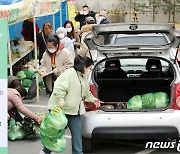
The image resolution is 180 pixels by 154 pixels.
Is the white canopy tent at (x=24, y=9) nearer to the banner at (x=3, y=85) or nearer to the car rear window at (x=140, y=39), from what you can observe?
the car rear window at (x=140, y=39)

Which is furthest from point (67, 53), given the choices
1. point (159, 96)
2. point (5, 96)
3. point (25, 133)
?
point (5, 96)

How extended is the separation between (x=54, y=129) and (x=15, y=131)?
5.72ft

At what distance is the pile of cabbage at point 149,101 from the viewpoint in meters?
6.62

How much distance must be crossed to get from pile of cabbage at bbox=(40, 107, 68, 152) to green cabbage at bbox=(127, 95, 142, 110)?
3.81 ft

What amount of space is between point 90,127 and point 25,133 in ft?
5.06

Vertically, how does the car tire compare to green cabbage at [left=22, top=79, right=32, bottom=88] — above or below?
above

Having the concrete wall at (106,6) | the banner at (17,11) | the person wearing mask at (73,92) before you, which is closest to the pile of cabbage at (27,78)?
the banner at (17,11)

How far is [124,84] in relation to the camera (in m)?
7.41

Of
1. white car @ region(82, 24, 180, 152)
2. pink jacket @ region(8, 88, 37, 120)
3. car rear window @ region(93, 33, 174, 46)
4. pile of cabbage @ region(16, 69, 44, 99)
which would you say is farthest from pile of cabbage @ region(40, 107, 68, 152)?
pile of cabbage @ region(16, 69, 44, 99)

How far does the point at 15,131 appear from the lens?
293 inches

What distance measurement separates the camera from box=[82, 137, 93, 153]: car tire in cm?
666

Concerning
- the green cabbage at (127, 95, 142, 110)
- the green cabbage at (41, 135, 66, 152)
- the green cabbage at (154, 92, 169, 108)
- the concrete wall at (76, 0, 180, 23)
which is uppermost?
the green cabbage at (154, 92, 169, 108)

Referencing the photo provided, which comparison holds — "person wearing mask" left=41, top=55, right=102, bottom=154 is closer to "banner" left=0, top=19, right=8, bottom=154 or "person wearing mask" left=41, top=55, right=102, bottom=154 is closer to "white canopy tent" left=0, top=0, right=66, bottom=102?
"banner" left=0, top=19, right=8, bottom=154

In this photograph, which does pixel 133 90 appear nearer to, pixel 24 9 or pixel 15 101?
pixel 15 101
